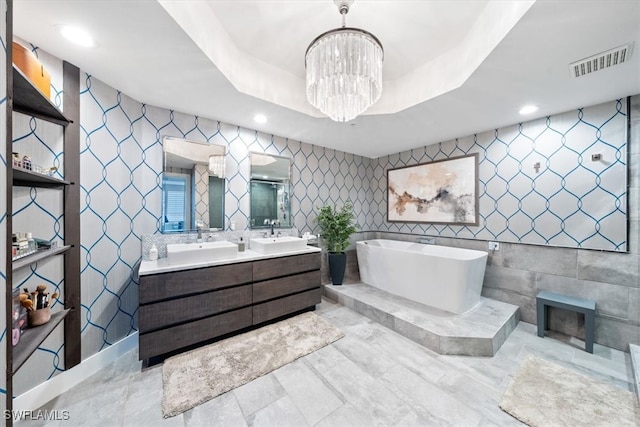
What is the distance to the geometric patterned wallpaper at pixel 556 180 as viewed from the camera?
2209 mm

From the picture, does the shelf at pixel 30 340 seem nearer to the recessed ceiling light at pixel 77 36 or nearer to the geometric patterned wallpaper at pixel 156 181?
the geometric patterned wallpaper at pixel 156 181

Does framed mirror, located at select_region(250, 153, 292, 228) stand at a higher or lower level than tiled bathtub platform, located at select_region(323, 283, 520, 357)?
higher

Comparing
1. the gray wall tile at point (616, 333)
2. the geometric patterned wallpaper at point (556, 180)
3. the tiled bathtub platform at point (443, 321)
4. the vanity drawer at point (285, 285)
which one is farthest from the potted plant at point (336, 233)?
the gray wall tile at point (616, 333)

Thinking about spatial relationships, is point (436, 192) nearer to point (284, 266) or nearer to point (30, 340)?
point (284, 266)

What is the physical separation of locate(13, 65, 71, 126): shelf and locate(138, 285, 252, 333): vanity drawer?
1.48 metres

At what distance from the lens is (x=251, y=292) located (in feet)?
7.97

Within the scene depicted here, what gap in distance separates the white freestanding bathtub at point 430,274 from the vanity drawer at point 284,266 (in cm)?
97

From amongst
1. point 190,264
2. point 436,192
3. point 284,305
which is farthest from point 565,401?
point 190,264

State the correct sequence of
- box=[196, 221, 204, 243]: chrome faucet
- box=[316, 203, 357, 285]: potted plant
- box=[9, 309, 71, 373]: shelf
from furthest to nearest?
box=[316, 203, 357, 285]: potted plant, box=[196, 221, 204, 243]: chrome faucet, box=[9, 309, 71, 373]: shelf

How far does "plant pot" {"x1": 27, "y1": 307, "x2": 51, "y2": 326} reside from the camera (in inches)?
55.3

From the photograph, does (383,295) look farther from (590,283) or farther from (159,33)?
(159,33)

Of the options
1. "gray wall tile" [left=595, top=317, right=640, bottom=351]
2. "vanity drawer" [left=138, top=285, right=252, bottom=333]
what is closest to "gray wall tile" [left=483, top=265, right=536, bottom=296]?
"gray wall tile" [left=595, top=317, right=640, bottom=351]

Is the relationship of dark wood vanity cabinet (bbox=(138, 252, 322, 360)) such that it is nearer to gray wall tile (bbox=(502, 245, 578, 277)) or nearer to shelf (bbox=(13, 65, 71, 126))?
shelf (bbox=(13, 65, 71, 126))

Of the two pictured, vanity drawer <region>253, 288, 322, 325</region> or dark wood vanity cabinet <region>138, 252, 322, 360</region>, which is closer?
dark wood vanity cabinet <region>138, 252, 322, 360</region>
